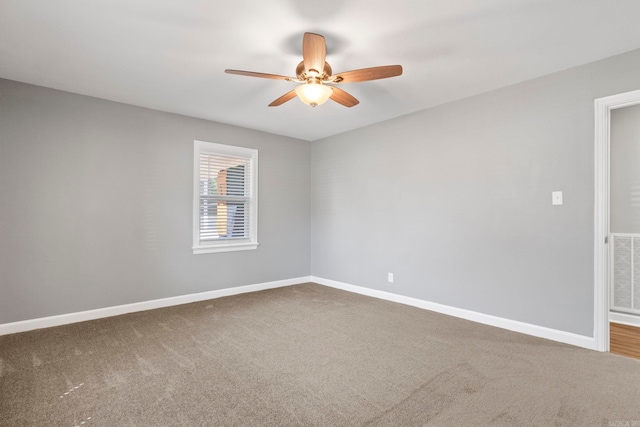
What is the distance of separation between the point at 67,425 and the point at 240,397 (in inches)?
35.8

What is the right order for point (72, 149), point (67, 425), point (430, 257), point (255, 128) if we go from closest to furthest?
point (67, 425)
point (72, 149)
point (430, 257)
point (255, 128)

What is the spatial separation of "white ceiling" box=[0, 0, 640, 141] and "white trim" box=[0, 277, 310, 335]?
94.4 inches

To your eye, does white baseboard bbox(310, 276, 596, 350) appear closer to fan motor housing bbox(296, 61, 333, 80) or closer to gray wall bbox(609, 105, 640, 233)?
gray wall bbox(609, 105, 640, 233)

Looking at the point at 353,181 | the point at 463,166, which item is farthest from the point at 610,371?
the point at 353,181

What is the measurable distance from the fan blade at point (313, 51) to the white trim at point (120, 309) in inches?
130

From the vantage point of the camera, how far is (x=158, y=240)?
3914mm

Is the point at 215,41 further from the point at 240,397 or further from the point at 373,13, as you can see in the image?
the point at 240,397

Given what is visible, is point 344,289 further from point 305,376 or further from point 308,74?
point 308,74

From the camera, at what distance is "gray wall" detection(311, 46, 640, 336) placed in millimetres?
2742

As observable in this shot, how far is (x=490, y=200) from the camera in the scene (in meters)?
3.30

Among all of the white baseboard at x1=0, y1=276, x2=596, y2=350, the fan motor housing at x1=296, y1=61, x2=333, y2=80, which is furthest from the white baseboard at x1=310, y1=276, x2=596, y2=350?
the fan motor housing at x1=296, y1=61, x2=333, y2=80

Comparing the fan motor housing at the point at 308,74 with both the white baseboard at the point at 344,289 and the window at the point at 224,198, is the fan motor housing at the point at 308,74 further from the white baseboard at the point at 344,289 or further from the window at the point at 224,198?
the white baseboard at the point at 344,289

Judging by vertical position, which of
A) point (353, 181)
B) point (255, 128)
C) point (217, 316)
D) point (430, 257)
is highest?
point (255, 128)

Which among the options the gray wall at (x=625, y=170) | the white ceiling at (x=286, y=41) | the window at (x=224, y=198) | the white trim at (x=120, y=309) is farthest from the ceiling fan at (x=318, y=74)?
the gray wall at (x=625, y=170)
